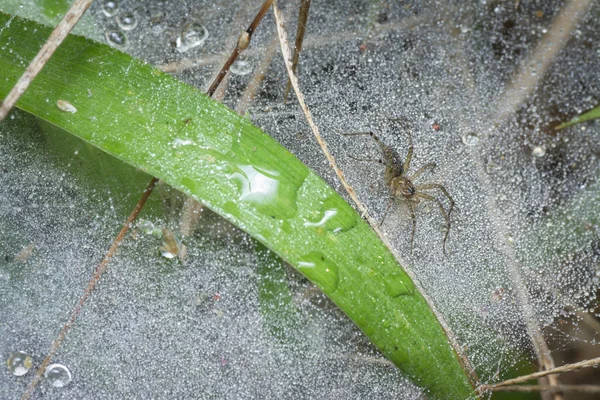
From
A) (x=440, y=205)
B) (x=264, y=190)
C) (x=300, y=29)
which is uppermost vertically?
(x=300, y=29)

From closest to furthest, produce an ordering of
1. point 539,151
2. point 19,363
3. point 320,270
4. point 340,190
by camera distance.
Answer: point 320,270
point 19,363
point 340,190
point 539,151

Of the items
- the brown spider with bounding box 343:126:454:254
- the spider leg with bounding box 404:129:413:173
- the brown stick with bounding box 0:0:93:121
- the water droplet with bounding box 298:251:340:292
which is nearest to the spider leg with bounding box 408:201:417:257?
the brown spider with bounding box 343:126:454:254

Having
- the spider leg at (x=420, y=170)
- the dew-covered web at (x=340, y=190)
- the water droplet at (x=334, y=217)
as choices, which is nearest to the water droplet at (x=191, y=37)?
the dew-covered web at (x=340, y=190)

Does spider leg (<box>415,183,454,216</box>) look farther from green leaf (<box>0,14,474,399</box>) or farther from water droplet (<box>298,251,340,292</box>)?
water droplet (<box>298,251,340,292</box>)

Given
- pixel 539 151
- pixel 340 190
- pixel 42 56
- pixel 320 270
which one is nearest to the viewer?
pixel 42 56

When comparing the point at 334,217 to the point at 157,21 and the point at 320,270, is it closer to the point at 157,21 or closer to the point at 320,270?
the point at 320,270

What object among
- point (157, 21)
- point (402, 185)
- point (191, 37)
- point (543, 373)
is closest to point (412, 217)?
point (402, 185)

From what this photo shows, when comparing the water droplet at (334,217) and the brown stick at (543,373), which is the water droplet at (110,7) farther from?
the brown stick at (543,373)
